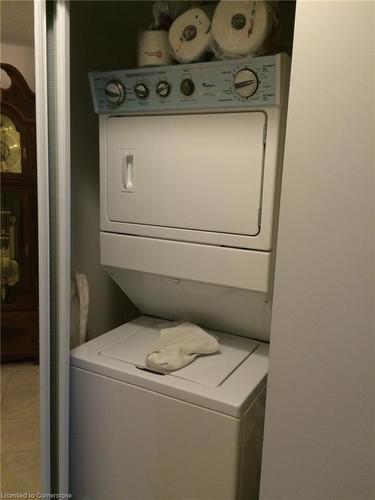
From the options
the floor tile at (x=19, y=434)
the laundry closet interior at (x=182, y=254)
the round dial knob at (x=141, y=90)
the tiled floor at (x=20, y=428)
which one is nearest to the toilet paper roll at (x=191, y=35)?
the laundry closet interior at (x=182, y=254)

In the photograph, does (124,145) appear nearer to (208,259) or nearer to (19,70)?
(19,70)

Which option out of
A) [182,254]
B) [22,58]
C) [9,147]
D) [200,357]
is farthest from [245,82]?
[200,357]

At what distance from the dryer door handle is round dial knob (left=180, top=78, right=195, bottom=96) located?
1.25 feet

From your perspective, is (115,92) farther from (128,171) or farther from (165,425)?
(165,425)

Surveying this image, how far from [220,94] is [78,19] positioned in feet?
3.15

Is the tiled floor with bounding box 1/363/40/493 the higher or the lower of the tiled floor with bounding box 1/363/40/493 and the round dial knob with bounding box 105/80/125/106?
the lower

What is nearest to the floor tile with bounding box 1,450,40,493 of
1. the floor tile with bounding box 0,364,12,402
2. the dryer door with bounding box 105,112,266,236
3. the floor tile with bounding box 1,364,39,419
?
the floor tile with bounding box 1,364,39,419

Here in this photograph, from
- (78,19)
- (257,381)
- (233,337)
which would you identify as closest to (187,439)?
(257,381)

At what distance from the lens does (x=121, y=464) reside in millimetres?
1693

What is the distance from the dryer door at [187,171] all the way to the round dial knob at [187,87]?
10cm

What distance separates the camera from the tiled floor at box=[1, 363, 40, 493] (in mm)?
1737

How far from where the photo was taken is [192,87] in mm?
1569

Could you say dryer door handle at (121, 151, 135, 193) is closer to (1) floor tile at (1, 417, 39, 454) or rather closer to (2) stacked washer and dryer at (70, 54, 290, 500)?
(2) stacked washer and dryer at (70, 54, 290, 500)

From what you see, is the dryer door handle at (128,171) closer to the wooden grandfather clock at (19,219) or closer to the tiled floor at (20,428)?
the wooden grandfather clock at (19,219)
